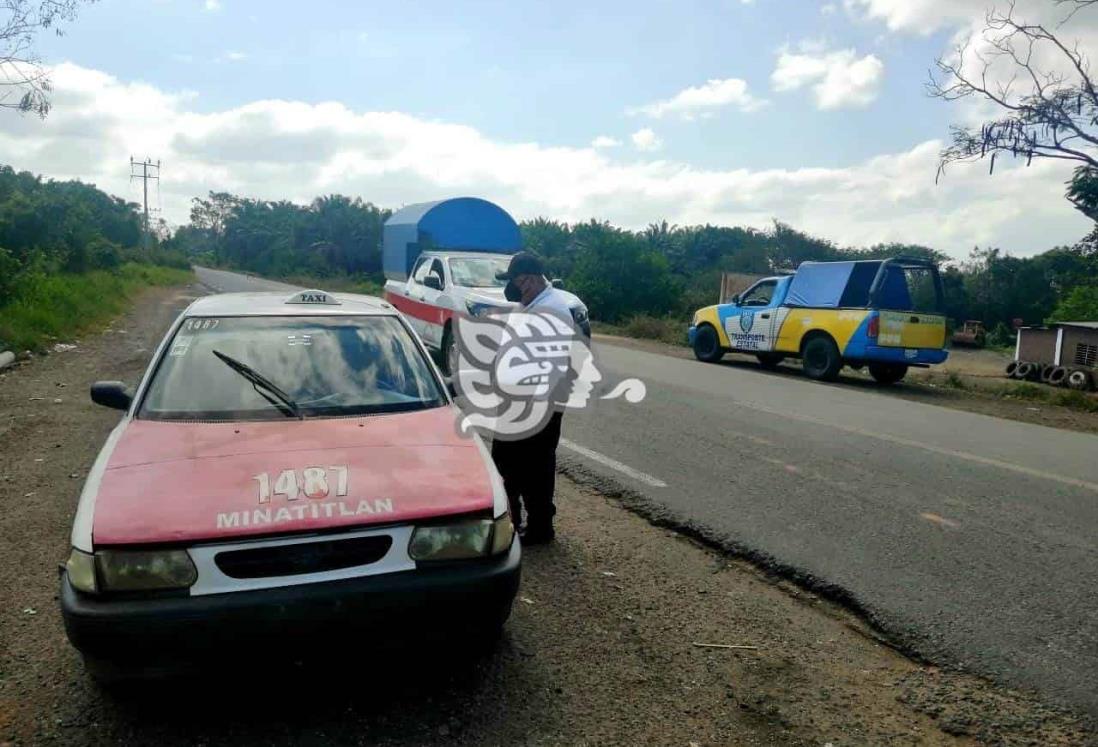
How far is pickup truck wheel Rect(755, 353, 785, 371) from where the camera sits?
15547 mm

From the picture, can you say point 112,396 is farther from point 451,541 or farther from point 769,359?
point 769,359

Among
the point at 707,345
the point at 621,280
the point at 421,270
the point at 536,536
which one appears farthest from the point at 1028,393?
the point at 621,280

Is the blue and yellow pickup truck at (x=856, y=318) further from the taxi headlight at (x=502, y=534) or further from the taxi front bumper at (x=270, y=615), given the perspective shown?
the taxi front bumper at (x=270, y=615)

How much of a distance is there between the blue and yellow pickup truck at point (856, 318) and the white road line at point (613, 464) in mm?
7855

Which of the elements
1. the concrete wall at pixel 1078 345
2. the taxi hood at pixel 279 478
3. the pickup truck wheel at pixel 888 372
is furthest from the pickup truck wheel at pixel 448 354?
the concrete wall at pixel 1078 345

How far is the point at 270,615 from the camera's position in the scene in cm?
263

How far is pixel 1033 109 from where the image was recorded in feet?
48.4

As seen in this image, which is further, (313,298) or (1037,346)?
(1037,346)

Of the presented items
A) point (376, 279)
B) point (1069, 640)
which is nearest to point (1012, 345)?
point (376, 279)

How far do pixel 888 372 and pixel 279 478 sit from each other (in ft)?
44.4

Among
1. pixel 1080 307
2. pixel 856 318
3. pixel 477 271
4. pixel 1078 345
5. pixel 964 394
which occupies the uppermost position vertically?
pixel 1080 307

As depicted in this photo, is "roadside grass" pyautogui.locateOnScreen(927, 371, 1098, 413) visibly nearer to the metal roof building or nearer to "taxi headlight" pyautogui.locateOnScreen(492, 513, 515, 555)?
the metal roof building

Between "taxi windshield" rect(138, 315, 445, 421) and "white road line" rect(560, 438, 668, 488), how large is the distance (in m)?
2.49

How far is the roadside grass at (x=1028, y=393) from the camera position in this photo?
13094 mm
